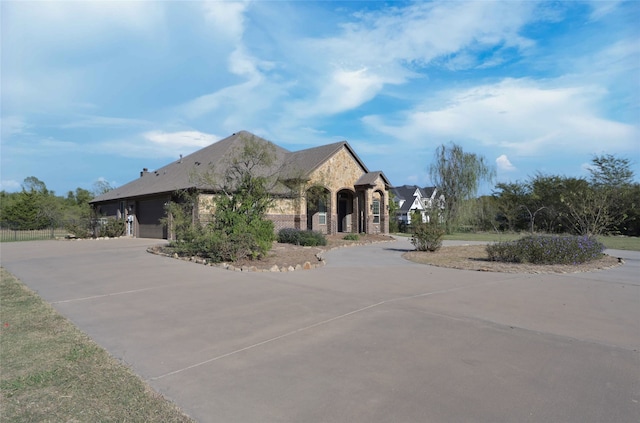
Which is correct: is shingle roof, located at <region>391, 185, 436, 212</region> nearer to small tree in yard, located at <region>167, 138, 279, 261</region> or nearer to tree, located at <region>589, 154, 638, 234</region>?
tree, located at <region>589, 154, 638, 234</region>

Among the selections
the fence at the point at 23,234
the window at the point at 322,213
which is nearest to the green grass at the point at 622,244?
the window at the point at 322,213

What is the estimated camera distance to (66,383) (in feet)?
13.7

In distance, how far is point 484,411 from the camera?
355 centimetres

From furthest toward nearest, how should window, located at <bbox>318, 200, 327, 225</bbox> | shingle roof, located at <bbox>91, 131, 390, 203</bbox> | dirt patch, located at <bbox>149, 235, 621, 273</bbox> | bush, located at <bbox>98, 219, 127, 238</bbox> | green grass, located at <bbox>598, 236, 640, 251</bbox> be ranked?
bush, located at <bbox>98, 219, 127, 238</bbox>, window, located at <bbox>318, 200, 327, 225</bbox>, shingle roof, located at <bbox>91, 131, 390, 203</bbox>, green grass, located at <bbox>598, 236, 640, 251</bbox>, dirt patch, located at <bbox>149, 235, 621, 273</bbox>

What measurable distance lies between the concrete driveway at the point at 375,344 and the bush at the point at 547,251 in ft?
9.85

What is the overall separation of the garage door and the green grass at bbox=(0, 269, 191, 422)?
21.1 metres

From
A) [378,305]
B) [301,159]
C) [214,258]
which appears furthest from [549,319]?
[301,159]

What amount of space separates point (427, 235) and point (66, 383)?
50.3 feet

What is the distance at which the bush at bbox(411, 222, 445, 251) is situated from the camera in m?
17.7

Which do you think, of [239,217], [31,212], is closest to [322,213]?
[239,217]

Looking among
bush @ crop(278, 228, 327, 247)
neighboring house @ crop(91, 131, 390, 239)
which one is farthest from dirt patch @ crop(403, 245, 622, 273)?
neighboring house @ crop(91, 131, 390, 239)

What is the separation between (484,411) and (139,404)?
3.09 meters

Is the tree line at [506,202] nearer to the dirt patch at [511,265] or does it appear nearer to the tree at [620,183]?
the tree at [620,183]

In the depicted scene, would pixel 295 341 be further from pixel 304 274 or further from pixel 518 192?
pixel 518 192
